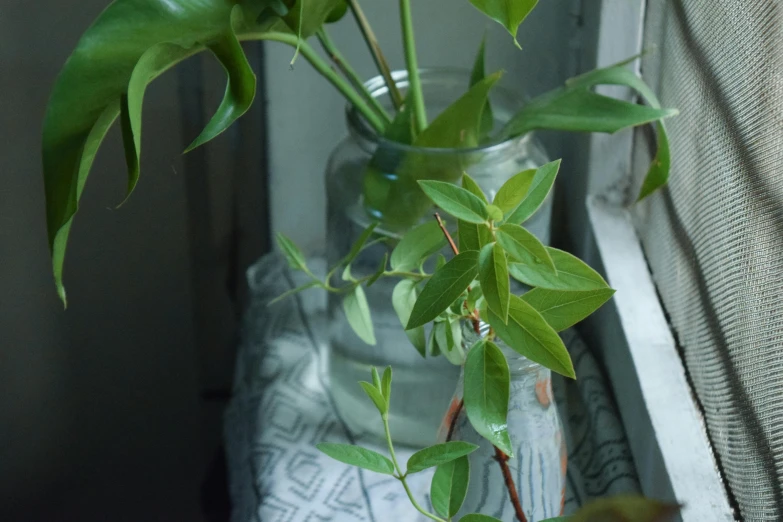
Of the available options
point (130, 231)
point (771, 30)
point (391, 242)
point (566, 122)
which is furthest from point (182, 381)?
point (771, 30)

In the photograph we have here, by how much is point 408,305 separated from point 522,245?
0.14 meters

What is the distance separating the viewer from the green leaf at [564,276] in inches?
13.2

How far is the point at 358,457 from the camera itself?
0.39 meters

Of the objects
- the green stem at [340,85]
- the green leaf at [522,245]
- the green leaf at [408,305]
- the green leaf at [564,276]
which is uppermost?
the green stem at [340,85]

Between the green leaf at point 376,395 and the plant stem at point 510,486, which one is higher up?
the green leaf at point 376,395

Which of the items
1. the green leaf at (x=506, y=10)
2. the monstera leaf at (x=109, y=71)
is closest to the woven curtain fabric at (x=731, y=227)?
the green leaf at (x=506, y=10)

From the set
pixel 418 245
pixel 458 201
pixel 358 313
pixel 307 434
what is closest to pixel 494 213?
pixel 458 201

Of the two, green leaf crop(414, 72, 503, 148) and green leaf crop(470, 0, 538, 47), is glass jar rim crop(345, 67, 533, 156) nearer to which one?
green leaf crop(414, 72, 503, 148)

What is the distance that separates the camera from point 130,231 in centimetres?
81

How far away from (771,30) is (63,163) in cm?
36

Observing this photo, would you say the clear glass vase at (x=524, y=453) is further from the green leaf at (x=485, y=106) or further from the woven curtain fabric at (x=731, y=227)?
the green leaf at (x=485, y=106)

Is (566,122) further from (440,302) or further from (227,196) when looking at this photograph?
(227,196)

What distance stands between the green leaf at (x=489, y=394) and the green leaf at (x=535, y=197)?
0.19ft

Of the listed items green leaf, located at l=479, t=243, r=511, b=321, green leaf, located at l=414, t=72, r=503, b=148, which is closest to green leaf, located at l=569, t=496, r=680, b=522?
green leaf, located at l=479, t=243, r=511, b=321
